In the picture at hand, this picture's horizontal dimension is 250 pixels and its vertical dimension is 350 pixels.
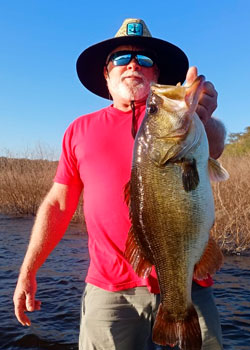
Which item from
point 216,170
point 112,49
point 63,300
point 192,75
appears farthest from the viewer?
point 63,300

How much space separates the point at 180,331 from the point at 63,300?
515 cm

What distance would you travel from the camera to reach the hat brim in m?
3.35

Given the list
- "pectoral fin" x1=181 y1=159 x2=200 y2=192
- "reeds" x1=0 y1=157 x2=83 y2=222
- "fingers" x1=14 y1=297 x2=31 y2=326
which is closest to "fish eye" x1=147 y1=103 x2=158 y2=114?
"pectoral fin" x1=181 y1=159 x2=200 y2=192

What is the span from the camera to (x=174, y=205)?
7.22 ft

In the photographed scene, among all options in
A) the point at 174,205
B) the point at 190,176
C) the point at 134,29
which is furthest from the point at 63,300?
the point at 190,176

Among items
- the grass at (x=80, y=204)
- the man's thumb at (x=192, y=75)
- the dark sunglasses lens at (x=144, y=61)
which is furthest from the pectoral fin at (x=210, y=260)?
the grass at (x=80, y=204)

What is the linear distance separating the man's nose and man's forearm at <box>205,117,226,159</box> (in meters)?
0.79

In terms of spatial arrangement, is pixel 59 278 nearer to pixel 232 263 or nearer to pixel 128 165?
pixel 232 263

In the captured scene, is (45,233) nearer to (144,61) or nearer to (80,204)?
(144,61)

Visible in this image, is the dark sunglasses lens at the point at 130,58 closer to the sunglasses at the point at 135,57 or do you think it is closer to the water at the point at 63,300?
A: the sunglasses at the point at 135,57

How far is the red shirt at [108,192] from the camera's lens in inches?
112

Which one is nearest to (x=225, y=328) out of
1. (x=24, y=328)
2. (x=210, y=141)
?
(x=24, y=328)

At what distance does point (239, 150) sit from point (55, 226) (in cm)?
2691

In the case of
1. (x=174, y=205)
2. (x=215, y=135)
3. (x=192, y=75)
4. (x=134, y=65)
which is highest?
(x=134, y=65)
